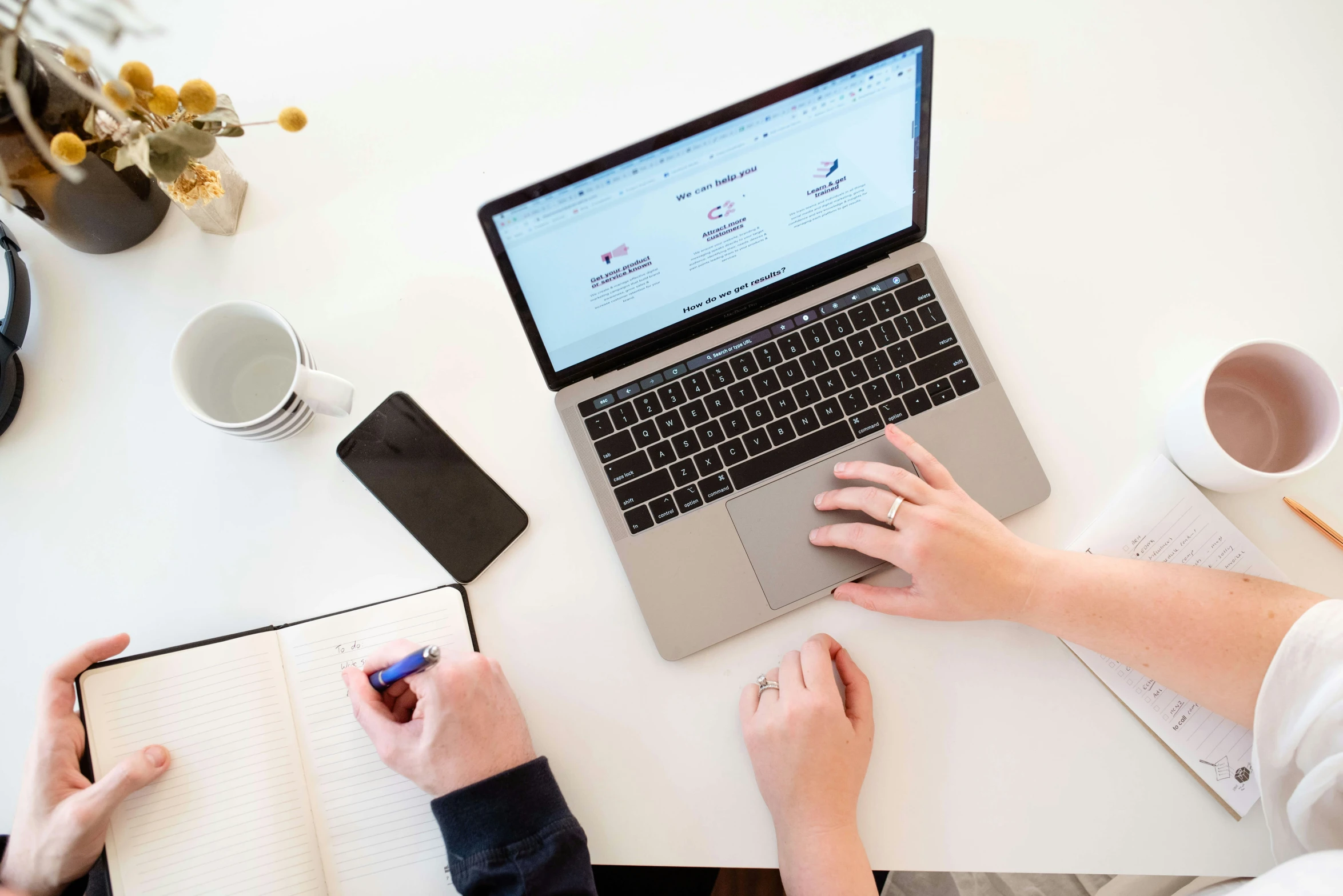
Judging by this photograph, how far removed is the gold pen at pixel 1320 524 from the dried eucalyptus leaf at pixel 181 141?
1.09 metres

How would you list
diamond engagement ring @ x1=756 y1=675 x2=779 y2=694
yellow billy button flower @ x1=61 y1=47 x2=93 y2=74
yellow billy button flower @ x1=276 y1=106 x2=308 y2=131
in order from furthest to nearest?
diamond engagement ring @ x1=756 y1=675 x2=779 y2=694
yellow billy button flower @ x1=276 y1=106 x2=308 y2=131
yellow billy button flower @ x1=61 y1=47 x2=93 y2=74

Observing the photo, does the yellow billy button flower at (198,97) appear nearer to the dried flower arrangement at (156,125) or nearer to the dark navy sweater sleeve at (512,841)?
the dried flower arrangement at (156,125)

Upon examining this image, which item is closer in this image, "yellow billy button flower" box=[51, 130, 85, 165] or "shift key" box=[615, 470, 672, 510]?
"yellow billy button flower" box=[51, 130, 85, 165]

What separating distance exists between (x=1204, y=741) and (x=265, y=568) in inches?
37.1

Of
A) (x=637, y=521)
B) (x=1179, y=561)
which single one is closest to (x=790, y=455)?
(x=637, y=521)

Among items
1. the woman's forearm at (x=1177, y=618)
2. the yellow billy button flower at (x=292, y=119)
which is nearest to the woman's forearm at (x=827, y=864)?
the woman's forearm at (x=1177, y=618)

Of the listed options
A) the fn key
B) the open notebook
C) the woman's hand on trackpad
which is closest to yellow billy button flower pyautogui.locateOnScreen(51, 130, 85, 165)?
the open notebook

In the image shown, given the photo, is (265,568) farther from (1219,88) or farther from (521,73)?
(1219,88)

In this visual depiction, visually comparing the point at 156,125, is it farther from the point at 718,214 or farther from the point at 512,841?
the point at 512,841

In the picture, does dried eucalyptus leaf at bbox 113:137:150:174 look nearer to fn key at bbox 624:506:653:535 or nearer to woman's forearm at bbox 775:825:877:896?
fn key at bbox 624:506:653:535

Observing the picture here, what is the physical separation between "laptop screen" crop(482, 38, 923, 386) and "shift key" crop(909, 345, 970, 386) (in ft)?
0.45

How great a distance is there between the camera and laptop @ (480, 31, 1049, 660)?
691mm

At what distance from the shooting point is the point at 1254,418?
2.57 feet

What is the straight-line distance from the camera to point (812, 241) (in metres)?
0.76
